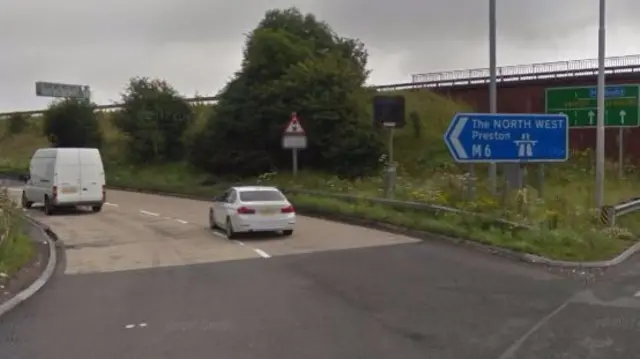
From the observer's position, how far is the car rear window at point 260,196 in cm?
2095

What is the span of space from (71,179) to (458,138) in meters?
15.5

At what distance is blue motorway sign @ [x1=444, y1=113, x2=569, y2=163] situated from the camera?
21.1 meters

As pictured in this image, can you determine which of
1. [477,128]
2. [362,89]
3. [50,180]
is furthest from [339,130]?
[477,128]

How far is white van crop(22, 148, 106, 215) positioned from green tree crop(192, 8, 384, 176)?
12.2m

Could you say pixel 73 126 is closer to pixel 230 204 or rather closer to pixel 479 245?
pixel 230 204

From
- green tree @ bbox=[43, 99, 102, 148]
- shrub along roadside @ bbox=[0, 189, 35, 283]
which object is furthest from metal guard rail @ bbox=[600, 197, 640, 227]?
green tree @ bbox=[43, 99, 102, 148]

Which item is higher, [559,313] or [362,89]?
[362,89]

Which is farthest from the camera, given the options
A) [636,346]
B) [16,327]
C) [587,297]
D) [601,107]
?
[601,107]

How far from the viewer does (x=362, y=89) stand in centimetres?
4225

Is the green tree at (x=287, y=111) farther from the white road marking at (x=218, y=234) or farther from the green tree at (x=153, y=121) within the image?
the white road marking at (x=218, y=234)

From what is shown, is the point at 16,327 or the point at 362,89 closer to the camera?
the point at 16,327

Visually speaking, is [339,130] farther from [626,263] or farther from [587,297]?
[587,297]

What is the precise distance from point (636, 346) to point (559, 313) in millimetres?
1912

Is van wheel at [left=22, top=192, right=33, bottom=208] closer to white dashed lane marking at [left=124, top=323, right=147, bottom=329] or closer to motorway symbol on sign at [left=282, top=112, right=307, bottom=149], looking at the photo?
motorway symbol on sign at [left=282, top=112, right=307, bottom=149]
